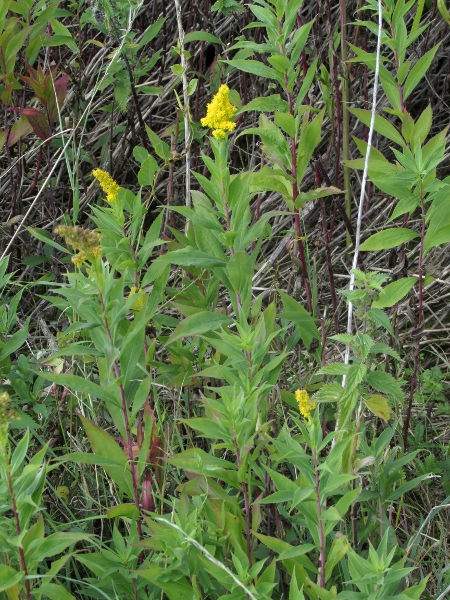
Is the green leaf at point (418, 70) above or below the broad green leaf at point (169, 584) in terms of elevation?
above

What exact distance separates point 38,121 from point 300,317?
53.2 inches

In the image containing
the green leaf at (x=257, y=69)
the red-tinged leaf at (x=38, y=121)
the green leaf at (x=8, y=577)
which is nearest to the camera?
the green leaf at (x=8, y=577)

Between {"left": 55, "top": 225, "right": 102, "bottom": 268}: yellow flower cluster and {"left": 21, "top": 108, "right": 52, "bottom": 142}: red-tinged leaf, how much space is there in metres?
1.42

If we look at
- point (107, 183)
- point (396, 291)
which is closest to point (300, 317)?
point (396, 291)

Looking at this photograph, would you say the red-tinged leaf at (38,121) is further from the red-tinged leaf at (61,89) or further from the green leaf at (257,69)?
the green leaf at (257,69)

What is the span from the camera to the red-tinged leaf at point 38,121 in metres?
2.81

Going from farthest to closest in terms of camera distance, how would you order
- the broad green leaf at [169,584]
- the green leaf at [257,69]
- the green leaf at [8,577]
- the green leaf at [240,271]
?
the green leaf at [257,69] < the green leaf at [240,271] < the broad green leaf at [169,584] < the green leaf at [8,577]

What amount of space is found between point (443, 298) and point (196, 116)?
123cm

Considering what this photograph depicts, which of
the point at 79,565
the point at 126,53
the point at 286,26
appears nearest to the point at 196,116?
the point at 126,53

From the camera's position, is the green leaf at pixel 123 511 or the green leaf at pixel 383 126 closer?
the green leaf at pixel 123 511

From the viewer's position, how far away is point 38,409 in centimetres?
225

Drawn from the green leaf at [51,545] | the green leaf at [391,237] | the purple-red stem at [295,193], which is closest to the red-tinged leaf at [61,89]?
the purple-red stem at [295,193]

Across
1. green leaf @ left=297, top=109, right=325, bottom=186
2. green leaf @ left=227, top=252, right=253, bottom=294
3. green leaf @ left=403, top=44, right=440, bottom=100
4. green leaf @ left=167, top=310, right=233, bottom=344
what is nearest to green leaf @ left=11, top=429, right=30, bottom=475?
green leaf @ left=167, top=310, right=233, bottom=344

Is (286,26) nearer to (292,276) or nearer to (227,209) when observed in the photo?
(227,209)
